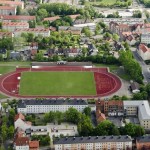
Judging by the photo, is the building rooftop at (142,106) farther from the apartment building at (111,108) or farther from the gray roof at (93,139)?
the gray roof at (93,139)

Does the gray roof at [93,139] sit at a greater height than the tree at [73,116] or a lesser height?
greater

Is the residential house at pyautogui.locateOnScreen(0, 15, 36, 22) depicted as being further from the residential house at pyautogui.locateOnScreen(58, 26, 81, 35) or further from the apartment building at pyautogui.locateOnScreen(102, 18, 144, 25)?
the apartment building at pyautogui.locateOnScreen(102, 18, 144, 25)

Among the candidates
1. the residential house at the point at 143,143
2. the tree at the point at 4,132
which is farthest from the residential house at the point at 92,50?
the residential house at the point at 143,143

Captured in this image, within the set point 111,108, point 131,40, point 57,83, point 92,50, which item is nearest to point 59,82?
point 57,83

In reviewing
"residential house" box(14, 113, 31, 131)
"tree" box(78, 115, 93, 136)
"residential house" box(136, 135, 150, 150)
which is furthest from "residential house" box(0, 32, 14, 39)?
"residential house" box(136, 135, 150, 150)

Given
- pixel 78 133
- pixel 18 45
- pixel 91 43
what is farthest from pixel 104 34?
pixel 78 133

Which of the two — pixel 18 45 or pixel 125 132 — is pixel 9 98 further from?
pixel 18 45

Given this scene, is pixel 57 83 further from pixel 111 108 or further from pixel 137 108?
pixel 137 108
